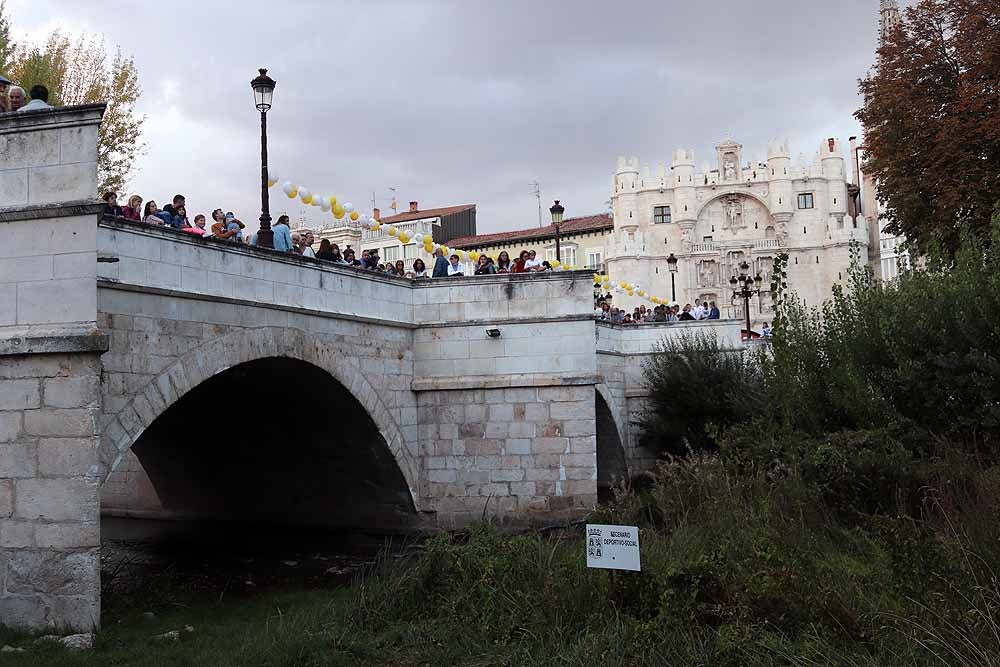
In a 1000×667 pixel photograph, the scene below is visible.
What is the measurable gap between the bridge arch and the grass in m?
2.10

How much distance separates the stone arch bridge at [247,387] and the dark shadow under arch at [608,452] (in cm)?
8

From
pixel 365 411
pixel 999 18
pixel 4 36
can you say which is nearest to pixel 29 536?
pixel 365 411

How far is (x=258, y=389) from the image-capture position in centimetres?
1658

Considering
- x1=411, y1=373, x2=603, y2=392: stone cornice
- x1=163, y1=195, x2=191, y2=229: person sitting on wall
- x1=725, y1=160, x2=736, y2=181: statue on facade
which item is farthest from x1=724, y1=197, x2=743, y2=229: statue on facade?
x1=163, y1=195, x2=191, y2=229: person sitting on wall

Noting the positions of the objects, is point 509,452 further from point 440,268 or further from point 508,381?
point 440,268

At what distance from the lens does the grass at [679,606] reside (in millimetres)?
7035

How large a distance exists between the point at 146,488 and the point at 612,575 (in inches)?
654

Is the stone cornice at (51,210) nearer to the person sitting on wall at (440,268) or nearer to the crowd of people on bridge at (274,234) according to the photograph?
the crowd of people on bridge at (274,234)

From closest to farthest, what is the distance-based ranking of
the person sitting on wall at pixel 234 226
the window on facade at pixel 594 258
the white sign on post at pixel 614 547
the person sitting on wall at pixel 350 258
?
the white sign on post at pixel 614 547
the person sitting on wall at pixel 234 226
the person sitting on wall at pixel 350 258
the window on facade at pixel 594 258

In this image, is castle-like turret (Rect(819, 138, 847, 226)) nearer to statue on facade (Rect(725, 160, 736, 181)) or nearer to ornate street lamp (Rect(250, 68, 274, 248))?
statue on facade (Rect(725, 160, 736, 181))

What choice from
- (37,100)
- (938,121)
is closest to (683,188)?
(938,121)

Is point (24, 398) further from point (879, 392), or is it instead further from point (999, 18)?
point (999, 18)

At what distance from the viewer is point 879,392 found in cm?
1262

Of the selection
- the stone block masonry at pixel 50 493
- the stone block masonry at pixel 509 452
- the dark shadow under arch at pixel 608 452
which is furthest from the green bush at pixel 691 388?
the stone block masonry at pixel 50 493
